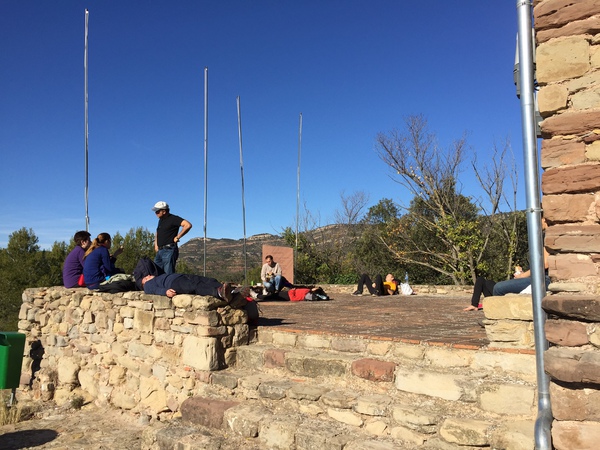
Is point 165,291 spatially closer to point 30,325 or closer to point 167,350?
point 167,350

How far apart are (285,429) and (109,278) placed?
3.64 meters

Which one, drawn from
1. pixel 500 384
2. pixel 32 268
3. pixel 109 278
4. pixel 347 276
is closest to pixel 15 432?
pixel 109 278

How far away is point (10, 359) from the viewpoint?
6934 millimetres

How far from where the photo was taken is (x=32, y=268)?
839 inches

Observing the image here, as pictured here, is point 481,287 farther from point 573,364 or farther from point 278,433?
point 573,364

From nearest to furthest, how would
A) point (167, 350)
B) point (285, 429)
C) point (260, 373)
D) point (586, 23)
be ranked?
point (586, 23)
point (285, 429)
point (260, 373)
point (167, 350)

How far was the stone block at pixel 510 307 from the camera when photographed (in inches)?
130

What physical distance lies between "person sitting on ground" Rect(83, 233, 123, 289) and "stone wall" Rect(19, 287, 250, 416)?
207mm

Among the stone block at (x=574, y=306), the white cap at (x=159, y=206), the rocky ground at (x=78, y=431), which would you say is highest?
the white cap at (x=159, y=206)

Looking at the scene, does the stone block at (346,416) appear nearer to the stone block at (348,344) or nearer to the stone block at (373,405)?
the stone block at (373,405)

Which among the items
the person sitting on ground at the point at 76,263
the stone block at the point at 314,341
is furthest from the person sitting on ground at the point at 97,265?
the stone block at the point at 314,341

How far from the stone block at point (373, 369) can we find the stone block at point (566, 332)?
53.6 inches

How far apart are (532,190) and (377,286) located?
9602mm

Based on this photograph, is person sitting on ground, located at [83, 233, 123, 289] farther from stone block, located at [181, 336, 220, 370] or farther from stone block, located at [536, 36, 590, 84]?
stone block, located at [536, 36, 590, 84]
